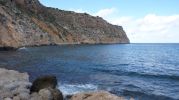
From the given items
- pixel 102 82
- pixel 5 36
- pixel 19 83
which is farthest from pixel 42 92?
pixel 5 36

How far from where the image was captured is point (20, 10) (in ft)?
449

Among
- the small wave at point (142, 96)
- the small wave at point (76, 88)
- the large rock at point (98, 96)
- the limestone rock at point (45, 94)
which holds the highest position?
the large rock at point (98, 96)

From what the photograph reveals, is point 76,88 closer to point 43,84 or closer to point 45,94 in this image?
point 43,84

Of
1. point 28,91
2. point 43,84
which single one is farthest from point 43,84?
point 28,91

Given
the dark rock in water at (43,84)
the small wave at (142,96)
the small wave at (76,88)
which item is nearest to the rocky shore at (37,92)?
the dark rock in water at (43,84)

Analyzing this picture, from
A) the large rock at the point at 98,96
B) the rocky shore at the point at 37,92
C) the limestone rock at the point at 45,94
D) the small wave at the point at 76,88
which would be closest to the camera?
the large rock at the point at 98,96

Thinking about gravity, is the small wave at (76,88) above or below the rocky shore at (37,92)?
below

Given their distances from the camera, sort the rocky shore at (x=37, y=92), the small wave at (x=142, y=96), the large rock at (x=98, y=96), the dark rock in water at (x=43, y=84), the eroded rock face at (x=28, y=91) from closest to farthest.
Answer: the large rock at (x=98, y=96)
the rocky shore at (x=37, y=92)
the eroded rock face at (x=28, y=91)
the dark rock in water at (x=43, y=84)
the small wave at (x=142, y=96)

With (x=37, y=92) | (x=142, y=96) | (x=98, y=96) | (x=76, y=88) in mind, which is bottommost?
(x=142, y=96)

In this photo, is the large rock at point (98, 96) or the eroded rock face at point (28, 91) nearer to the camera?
the large rock at point (98, 96)

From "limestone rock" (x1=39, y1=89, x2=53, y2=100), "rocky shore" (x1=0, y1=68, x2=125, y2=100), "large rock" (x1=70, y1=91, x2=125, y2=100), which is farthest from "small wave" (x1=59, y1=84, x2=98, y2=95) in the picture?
"large rock" (x1=70, y1=91, x2=125, y2=100)

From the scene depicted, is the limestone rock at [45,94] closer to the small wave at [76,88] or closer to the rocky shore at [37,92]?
the rocky shore at [37,92]

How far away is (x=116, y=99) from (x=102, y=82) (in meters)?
19.4

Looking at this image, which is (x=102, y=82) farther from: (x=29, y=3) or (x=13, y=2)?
(x=29, y=3)
